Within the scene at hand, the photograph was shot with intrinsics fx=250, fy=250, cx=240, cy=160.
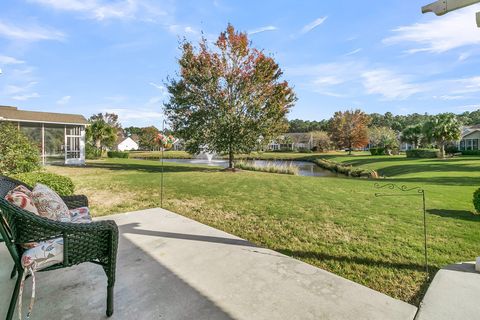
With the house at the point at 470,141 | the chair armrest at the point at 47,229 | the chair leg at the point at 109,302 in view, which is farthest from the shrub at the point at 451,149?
the chair armrest at the point at 47,229

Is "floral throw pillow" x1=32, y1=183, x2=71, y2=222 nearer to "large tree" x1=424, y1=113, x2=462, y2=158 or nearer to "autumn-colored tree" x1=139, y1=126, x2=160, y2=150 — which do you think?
"large tree" x1=424, y1=113, x2=462, y2=158

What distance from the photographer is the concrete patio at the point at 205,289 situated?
2107 millimetres

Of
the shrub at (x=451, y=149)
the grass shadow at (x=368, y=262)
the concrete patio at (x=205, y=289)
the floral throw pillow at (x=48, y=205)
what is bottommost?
the grass shadow at (x=368, y=262)

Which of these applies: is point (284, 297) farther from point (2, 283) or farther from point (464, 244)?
point (464, 244)

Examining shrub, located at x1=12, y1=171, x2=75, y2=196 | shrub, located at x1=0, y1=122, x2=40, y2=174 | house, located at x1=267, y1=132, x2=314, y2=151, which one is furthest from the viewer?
house, located at x1=267, y1=132, x2=314, y2=151

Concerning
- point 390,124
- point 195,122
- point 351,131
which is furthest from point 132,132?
point 390,124

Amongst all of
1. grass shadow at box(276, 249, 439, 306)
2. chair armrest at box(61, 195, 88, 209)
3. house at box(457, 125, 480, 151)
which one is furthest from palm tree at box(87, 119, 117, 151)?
house at box(457, 125, 480, 151)

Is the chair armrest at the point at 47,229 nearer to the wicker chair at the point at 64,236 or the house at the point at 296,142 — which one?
the wicker chair at the point at 64,236

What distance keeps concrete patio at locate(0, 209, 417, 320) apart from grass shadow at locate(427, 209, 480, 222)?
4.37 metres

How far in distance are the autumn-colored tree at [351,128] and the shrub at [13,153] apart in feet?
140

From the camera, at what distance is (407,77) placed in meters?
17.4

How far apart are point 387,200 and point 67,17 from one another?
460 inches

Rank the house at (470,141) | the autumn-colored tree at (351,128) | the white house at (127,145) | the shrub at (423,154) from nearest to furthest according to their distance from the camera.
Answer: the shrub at (423,154) < the house at (470,141) < the autumn-colored tree at (351,128) < the white house at (127,145)

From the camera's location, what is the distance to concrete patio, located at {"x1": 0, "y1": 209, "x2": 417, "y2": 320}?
211 cm
